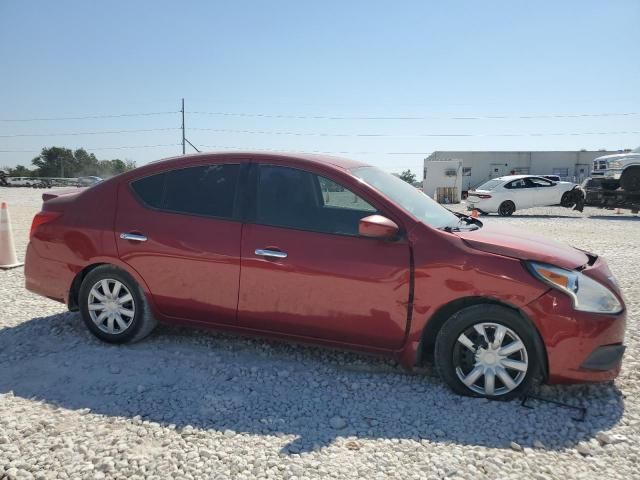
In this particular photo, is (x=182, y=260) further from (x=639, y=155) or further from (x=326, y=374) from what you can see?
(x=639, y=155)

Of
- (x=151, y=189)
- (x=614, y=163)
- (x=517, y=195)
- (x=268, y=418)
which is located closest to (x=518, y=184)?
(x=517, y=195)

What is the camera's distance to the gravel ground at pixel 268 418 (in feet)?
8.45

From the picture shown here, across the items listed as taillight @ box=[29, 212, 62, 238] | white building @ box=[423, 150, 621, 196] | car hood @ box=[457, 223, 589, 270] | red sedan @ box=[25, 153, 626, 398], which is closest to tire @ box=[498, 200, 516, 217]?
red sedan @ box=[25, 153, 626, 398]

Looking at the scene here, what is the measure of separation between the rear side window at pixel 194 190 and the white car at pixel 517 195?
1582 centimetres

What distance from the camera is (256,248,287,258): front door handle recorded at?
3.59 metres

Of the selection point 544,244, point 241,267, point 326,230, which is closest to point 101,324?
point 241,267

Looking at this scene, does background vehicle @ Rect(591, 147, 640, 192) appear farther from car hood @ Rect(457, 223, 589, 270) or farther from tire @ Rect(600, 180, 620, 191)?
car hood @ Rect(457, 223, 589, 270)

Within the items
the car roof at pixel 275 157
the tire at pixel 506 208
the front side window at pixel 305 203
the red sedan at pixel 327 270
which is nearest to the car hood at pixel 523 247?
the red sedan at pixel 327 270

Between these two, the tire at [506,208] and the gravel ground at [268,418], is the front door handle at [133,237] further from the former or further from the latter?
the tire at [506,208]

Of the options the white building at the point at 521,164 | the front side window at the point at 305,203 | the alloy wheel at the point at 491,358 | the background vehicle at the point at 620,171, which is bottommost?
the alloy wheel at the point at 491,358

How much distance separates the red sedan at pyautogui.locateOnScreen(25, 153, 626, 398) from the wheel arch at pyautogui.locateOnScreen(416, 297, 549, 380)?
0.4 inches

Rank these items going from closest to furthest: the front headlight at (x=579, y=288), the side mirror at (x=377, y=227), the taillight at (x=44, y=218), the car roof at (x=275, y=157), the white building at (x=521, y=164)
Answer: the front headlight at (x=579, y=288)
the side mirror at (x=377, y=227)
the car roof at (x=275, y=157)
the taillight at (x=44, y=218)
the white building at (x=521, y=164)

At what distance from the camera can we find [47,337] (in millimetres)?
4332

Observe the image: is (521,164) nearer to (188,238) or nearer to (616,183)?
(616,183)
